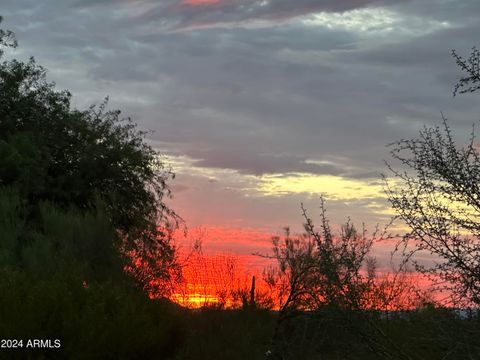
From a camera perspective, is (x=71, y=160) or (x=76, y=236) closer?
(x=76, y=236)

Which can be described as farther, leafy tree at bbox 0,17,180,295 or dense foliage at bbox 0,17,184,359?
leafy tree at bbox 0,17,180,295

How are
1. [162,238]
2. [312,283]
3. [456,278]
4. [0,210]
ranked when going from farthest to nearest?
[162,238]
[0,210]
[312,283]
[456,278]

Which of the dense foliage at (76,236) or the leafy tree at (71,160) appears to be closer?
the dense foliage at (76,236)

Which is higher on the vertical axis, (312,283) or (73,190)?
(73,190)

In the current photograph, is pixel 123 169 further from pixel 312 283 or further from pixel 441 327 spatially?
pixel 441 327

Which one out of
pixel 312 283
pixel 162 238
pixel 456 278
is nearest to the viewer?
pixel 456 278

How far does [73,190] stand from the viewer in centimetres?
2491

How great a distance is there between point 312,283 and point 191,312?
3.06 meters

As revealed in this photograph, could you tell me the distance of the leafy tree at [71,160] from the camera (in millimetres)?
23844

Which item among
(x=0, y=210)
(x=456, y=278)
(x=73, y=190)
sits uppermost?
(x=73, y=190)

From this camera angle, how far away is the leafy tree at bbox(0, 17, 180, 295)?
23.8 m

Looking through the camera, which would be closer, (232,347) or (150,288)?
(232,347)

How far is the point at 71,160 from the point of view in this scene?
2645 centimetres

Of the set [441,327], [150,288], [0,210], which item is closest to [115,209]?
[0,210]
